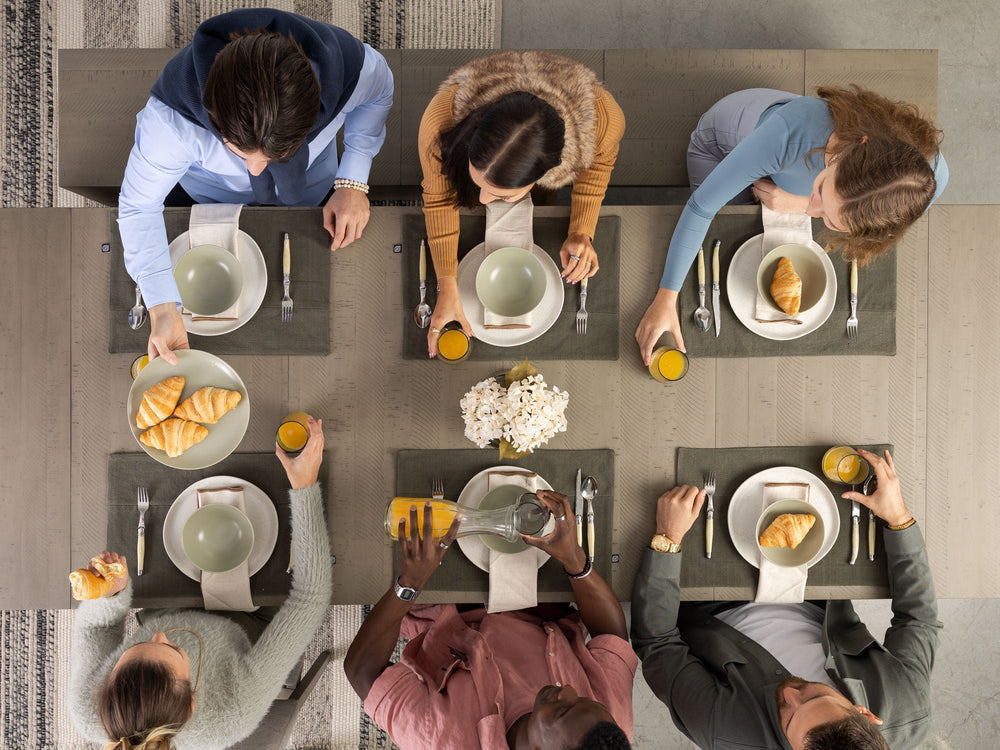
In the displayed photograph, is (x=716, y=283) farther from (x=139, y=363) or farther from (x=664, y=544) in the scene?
(x=139, y=363)

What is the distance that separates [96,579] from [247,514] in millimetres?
348

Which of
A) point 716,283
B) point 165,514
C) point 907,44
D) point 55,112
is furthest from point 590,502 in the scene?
point 55,112

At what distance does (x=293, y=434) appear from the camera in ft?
4.84

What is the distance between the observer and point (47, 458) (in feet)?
5.00

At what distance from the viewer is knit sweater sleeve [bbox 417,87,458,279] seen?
136cm

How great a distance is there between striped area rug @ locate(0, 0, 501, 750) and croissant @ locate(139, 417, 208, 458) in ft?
4.04

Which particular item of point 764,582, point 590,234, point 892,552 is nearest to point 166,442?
point 590,234

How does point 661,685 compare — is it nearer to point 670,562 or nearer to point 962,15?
point 670,562

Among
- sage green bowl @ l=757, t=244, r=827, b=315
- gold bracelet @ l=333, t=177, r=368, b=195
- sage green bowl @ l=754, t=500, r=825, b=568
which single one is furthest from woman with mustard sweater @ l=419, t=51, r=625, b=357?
sage green bowl @ l=754, t=500, r=825, b=568

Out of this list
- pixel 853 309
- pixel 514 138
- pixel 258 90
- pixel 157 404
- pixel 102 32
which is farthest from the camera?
pixel 102 32

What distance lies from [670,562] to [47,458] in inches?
65.2

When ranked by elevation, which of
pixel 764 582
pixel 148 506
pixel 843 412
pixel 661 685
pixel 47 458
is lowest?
pixel 661 685

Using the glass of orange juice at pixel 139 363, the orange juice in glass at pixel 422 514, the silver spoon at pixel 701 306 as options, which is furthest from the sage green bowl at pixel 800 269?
the glass of orange juice at pixel 139 363

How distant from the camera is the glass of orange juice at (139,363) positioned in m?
1.48
